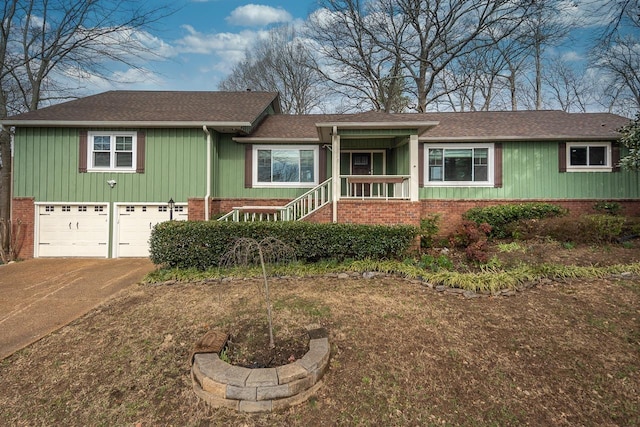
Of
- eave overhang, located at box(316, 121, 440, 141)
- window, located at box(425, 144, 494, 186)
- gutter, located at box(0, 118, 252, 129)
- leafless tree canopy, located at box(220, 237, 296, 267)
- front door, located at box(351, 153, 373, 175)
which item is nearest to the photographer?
leafless tree canopy, located at box(220, 237, 296, 267)

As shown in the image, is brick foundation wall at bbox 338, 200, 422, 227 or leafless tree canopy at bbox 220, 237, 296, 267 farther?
brick foundation wall at bbox 338, 200, 422, 227

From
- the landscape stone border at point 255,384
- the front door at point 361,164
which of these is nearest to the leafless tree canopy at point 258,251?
the landscape stone border at point 255,384

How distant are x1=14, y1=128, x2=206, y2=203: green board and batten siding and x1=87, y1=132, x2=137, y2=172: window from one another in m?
0.29

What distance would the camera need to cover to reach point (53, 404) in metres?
2.79

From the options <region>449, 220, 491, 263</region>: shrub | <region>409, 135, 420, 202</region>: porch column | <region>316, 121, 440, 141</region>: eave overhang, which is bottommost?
<region>449, 220, 491, 263</region>: shrub

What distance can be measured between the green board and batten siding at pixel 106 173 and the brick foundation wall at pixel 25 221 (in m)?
0.22

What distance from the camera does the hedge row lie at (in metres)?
6.47

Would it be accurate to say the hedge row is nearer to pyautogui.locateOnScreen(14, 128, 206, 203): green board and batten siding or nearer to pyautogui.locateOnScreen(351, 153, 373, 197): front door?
pyautogui.locateOnScreen(14, 128, 206, 203): green board and batten siding

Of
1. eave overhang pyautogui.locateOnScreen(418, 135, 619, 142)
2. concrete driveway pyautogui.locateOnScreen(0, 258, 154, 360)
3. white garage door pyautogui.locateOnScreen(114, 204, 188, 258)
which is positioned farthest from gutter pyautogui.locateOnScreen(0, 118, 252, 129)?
eave overhang pyautogui.locateOnScreen(418, 135, 619, 142)

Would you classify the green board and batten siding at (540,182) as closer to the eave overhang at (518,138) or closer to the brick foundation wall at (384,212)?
the eave overhang at (518,138)

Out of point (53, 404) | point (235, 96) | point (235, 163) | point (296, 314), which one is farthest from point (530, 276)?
point (235, 96)

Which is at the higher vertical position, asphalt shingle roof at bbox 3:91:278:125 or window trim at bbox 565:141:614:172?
asphalt shingle roof at bbox 3:91:278:125

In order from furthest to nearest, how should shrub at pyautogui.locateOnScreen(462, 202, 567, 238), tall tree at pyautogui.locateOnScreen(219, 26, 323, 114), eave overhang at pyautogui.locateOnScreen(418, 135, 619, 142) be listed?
tall tree at pyautogui.locateOnScreen(219, 26, 323, 114) < eave overhang at pyautogui.locateOnScreen(418, 135, 619, 142) < shrub at pyautogui.locateOnScreen(462, 202, 567, 238)

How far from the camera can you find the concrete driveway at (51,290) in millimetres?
4316
